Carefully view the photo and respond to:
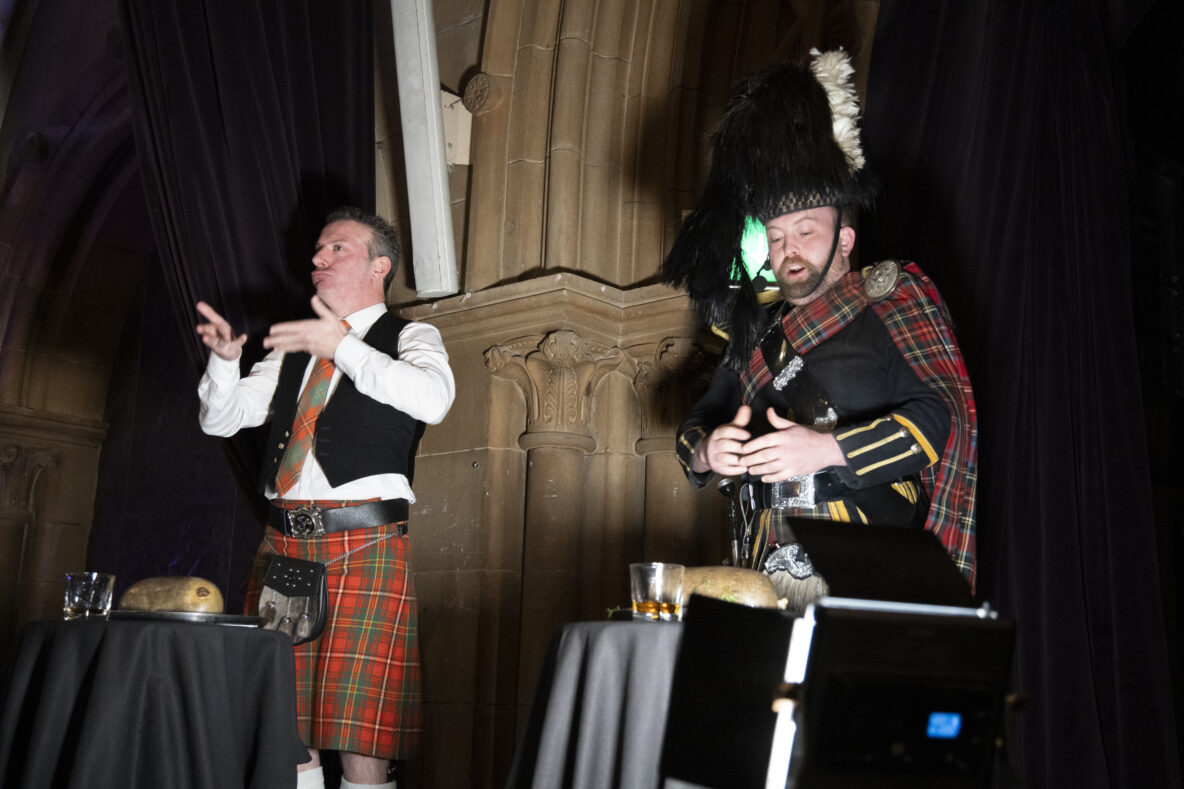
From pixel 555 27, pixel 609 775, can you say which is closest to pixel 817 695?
pixel 609 775

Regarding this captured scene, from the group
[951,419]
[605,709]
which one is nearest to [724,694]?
[605,709]

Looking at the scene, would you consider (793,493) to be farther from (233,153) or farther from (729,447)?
(233,153)

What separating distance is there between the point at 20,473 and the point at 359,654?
155 inches

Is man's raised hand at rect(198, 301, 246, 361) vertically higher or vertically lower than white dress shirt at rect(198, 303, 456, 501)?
higher

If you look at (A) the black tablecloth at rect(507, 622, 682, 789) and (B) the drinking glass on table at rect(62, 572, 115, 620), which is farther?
(B) the drinking glass on table at rect(62, 572, 115, 620)

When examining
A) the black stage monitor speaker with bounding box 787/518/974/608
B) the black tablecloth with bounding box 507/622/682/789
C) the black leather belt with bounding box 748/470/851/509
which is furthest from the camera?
the black leather belt with bounding box 748/470/851/509

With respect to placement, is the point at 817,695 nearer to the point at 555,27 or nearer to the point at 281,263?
the point at 281,263

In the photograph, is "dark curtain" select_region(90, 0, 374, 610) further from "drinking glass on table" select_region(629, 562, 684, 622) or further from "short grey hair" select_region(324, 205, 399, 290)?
"drinking glass on table" select_region(629, 562, 684, 622)

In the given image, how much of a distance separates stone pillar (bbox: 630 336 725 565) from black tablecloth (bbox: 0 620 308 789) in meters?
1.55

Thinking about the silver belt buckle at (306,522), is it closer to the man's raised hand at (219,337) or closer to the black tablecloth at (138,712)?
the man's raised hand at (219,337)

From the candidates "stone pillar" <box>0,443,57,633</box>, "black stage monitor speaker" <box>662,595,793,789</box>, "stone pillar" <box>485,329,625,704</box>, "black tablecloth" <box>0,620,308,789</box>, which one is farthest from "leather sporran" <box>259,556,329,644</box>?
"stone pillar" <box>0,443,57,633</box>

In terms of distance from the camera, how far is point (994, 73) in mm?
2221

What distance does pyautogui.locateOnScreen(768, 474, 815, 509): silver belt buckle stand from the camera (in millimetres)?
1836

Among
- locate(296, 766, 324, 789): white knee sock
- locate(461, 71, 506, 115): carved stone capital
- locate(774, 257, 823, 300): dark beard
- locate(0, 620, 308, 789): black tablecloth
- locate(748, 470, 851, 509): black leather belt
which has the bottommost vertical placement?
locate(296, 766, 324, 789): white knee sock
